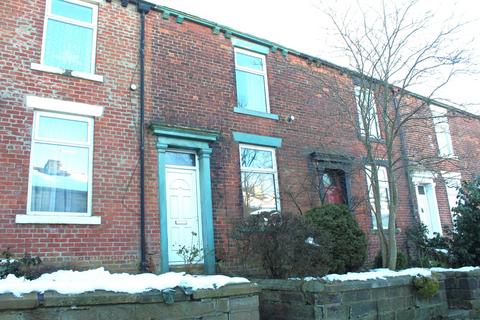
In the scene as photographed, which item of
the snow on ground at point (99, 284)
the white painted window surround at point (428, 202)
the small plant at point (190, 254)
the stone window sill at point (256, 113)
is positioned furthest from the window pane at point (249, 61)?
the snow on ground at point (99, 284)

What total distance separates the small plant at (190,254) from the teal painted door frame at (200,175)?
0.45 feet

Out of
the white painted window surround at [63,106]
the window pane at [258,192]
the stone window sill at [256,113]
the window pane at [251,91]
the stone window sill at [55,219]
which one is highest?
the window pane at [251,91]

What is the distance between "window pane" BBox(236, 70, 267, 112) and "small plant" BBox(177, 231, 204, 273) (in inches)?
144

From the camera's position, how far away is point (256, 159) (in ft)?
33.8

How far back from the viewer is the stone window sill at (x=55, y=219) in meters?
7.02

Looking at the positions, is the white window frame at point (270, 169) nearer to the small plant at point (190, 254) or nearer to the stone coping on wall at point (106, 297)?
the small plant at point (190, 254)

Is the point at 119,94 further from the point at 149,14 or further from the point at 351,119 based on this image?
the point at 351,119

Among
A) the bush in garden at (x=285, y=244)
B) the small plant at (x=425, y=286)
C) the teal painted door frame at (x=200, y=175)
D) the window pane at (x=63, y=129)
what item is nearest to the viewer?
the bush in garden at (x=285, y=244)

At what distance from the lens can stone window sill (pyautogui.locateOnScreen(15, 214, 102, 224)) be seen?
23.0 feet

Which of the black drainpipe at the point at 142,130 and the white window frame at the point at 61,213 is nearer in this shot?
the white window frame at the point at 61,213

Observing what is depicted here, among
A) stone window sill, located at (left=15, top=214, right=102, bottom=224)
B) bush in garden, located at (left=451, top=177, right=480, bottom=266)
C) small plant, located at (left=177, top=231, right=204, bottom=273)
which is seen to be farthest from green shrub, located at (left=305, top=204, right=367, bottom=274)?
stone window sill, located at (left=15, top=214, right=102, bottom=224)

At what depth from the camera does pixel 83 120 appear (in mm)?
8109

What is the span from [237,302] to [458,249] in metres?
7.08

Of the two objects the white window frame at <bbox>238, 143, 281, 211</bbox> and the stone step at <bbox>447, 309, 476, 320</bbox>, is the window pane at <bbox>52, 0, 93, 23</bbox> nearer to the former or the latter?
the white window frame at <bbox>238, 143, 281, 211</bbox>
